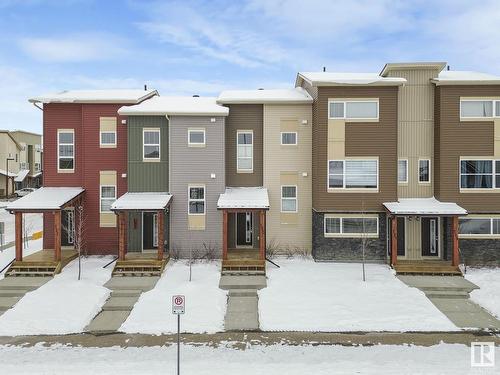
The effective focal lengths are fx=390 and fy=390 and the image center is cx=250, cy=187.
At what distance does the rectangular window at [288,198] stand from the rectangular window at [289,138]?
243 cm

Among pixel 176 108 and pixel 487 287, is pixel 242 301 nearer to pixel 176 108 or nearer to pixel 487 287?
pixel 487 287

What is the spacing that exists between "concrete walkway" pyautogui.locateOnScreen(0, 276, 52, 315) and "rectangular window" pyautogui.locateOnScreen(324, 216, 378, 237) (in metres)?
13.5

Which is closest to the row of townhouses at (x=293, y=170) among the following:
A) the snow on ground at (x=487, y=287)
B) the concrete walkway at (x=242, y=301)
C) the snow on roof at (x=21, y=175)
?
the snow on ground at (x=487, y=287)

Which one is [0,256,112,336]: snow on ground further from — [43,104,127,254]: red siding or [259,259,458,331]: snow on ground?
[259,259,458,331]: snow on ground

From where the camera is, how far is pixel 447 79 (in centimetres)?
1977

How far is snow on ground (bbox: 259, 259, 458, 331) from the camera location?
1262cm

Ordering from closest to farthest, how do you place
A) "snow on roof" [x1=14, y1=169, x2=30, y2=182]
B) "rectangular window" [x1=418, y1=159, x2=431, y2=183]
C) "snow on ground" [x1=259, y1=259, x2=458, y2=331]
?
"snow on ground" [x1=259, y1=259, x2=458, y2=331] < "rectangular window" [x1=418, y1=159, x2=431, y2=183] < "snow on roof" [x1=14, y1=169, x2=30, y2=182]

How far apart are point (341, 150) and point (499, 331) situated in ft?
34.5

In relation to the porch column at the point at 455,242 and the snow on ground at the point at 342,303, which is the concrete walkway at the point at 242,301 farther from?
the porch column at the point at 455,242

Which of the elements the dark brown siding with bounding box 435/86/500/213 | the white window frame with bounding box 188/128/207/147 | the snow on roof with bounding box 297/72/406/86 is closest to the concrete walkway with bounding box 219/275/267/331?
the white window frame with bounding box 188/128/207/147

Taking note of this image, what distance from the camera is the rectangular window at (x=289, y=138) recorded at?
21453mm

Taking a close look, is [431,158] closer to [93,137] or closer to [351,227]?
[351,227]


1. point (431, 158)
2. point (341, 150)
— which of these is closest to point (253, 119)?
point (341, 150)

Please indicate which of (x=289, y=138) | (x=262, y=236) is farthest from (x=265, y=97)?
(x=262, y=236)
